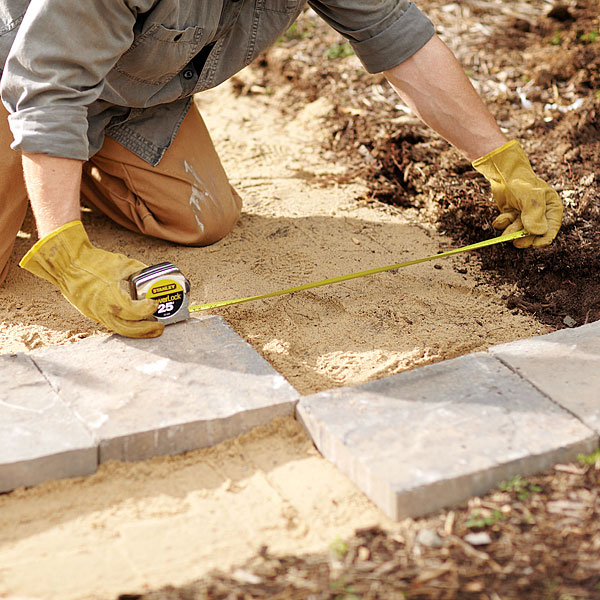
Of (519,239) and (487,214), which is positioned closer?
(519,239)

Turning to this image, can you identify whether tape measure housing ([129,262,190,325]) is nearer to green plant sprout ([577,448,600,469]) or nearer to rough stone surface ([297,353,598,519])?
rough stone surface ([297,353,598,519])

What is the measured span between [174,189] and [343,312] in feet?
3.45

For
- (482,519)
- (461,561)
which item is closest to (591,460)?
(482,519)

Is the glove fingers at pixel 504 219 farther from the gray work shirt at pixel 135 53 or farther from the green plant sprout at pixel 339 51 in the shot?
the green plant sprout at pixel 339 51

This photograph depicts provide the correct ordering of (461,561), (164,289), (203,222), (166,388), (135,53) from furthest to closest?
(203,222) < (135,53) < (164,289) < (166,388) < (461,561)

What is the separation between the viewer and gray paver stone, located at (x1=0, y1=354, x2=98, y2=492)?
214cm

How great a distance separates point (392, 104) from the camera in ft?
15.5

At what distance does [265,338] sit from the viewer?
2.92 metres

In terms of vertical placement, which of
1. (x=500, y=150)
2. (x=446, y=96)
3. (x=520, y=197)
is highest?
(x=446, y=96)

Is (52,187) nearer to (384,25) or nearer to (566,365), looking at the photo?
(384,25)

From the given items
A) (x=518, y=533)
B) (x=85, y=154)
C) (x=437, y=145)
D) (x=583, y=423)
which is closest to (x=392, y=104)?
(x=437, y=145)

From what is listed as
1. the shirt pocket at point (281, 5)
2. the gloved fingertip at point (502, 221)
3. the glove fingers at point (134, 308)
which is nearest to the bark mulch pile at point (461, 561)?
the glove fingers at point (134, 308)

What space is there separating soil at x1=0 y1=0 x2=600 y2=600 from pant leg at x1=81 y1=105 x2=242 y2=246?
10cm

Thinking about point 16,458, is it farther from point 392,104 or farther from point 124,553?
point 392,104
